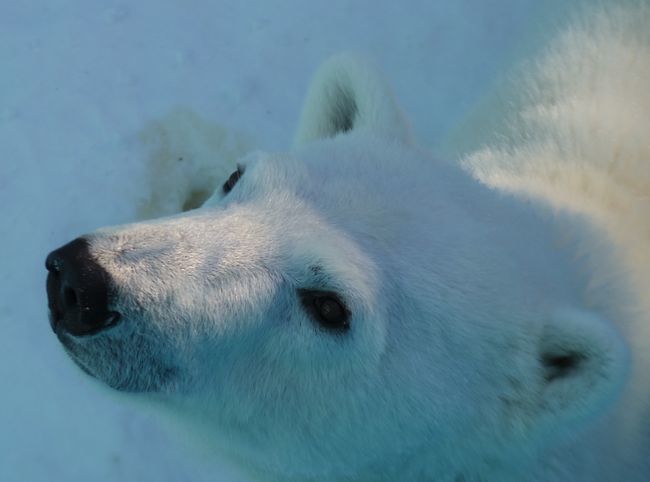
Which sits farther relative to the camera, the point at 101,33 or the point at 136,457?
the point at 101,33

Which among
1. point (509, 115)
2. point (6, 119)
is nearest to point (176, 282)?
point (509, 115)

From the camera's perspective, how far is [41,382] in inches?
120

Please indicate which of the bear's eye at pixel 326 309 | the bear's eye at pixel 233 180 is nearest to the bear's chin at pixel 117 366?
the bear's eye at pixel 326 309

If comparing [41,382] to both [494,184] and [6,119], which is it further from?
[494,184]

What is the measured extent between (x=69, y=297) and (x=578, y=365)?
1.24 m

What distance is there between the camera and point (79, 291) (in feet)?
4.57

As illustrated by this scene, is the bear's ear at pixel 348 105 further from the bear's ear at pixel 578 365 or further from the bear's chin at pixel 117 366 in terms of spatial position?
the bear's chin at pixel 117 366

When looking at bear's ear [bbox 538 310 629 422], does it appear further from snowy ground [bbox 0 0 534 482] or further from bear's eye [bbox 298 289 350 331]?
snowy ground [bbox 0 0 534 482]

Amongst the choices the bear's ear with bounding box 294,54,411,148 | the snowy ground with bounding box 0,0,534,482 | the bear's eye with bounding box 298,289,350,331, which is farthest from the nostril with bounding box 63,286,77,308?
the snowy ground with bounding box 0,0,534,482

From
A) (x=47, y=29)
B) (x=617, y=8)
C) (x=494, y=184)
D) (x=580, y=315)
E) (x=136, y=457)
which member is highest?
(x=617, y=8)

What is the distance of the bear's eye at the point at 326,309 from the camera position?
5.24 feet

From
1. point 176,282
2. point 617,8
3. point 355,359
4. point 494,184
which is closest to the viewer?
point 176,282

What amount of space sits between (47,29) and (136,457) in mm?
2635

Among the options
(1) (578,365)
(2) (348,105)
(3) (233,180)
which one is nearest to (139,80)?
(2) (348,105)
